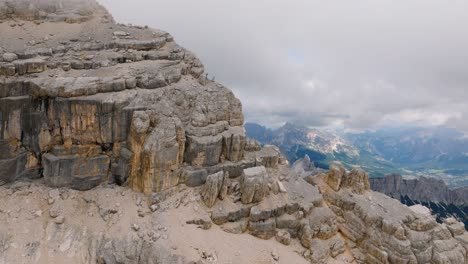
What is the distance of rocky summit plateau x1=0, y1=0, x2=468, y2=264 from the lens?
117 feet

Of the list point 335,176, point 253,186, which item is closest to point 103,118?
point 253,186

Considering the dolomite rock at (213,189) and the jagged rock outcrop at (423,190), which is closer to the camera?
the dolomite rock at (213,189)

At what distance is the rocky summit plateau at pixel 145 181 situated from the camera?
35562 millimetres

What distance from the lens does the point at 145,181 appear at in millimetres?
39531

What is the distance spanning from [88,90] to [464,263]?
2154 inches

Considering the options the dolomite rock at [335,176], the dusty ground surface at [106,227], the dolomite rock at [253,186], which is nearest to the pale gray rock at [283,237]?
the dusty ground surface at [106,227]

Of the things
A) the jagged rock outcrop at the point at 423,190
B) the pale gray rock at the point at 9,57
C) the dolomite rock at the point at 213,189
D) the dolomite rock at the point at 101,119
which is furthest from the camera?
the jagged rock outcrop at the point at 423,190

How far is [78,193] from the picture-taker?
38938 millimetres

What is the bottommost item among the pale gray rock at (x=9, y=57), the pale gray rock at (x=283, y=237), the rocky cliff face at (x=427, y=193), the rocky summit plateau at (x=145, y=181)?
the rocky cliff face at (x=427, y=193)

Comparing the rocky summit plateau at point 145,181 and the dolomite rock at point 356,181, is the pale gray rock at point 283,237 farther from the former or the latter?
the dolomite rock at point 356,181

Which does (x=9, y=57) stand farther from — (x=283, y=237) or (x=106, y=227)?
(x=283, y=237)

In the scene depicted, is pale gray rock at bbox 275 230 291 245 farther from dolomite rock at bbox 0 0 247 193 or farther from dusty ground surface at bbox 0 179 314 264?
dolomite rock at bbox 0 0 247 193

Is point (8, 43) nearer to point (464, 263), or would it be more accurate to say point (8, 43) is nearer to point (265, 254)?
point (265, 254)

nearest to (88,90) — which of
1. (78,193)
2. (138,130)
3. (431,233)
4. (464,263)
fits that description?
(138,130)
